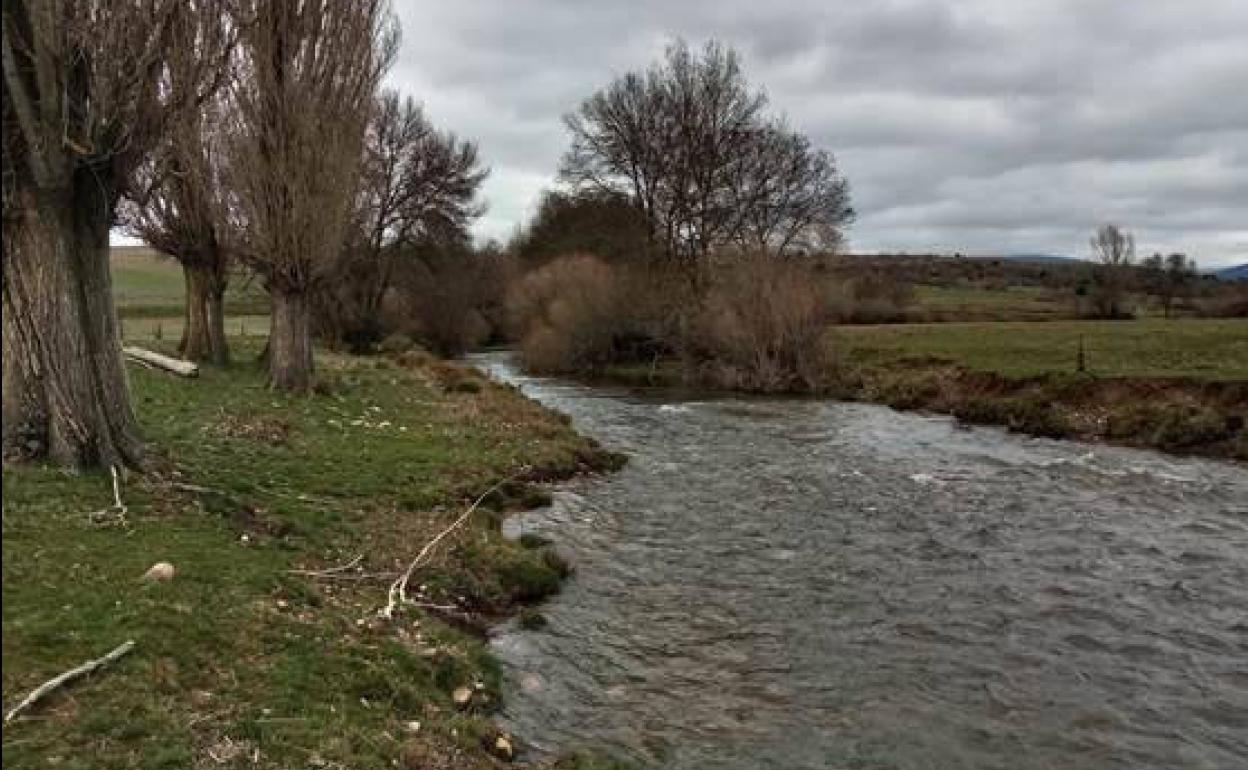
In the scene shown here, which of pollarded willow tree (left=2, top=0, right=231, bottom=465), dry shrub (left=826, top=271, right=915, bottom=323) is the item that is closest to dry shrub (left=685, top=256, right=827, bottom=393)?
dry shrub (left=826, top=271, right=915, bottom=323)

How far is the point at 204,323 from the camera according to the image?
30.7 meters

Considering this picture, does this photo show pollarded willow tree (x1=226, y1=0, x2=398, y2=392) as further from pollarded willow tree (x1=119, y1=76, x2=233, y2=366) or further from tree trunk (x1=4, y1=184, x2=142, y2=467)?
tree trunk (x1=4, y1=184, x2=142, y2=467)

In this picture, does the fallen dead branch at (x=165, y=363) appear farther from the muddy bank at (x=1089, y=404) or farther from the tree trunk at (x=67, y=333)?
the muddy bank at (x=1089, y=404)

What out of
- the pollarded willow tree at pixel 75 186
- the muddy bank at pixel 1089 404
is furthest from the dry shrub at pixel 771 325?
the pollarded willow tree at pixel 75 186

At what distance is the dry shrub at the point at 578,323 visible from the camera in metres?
51.9

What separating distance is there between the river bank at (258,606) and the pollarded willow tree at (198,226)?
7.52m

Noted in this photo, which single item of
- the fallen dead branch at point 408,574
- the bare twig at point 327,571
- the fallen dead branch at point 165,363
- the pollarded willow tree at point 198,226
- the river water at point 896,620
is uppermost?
the pollarded willow tree at point 198,226

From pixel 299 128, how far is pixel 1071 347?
28972 millimetres

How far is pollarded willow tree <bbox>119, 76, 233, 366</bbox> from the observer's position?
22.5 metres

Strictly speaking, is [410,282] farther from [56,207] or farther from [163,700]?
[163,700]

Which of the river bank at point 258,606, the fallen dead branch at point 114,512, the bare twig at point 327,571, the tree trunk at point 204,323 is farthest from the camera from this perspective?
the tree trunk at point 204,323

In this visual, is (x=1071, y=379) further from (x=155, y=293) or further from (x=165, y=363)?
(x=155, y=293)

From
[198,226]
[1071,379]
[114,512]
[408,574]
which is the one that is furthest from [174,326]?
[408,574]

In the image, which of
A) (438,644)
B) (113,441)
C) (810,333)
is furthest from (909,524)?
(810,333)
